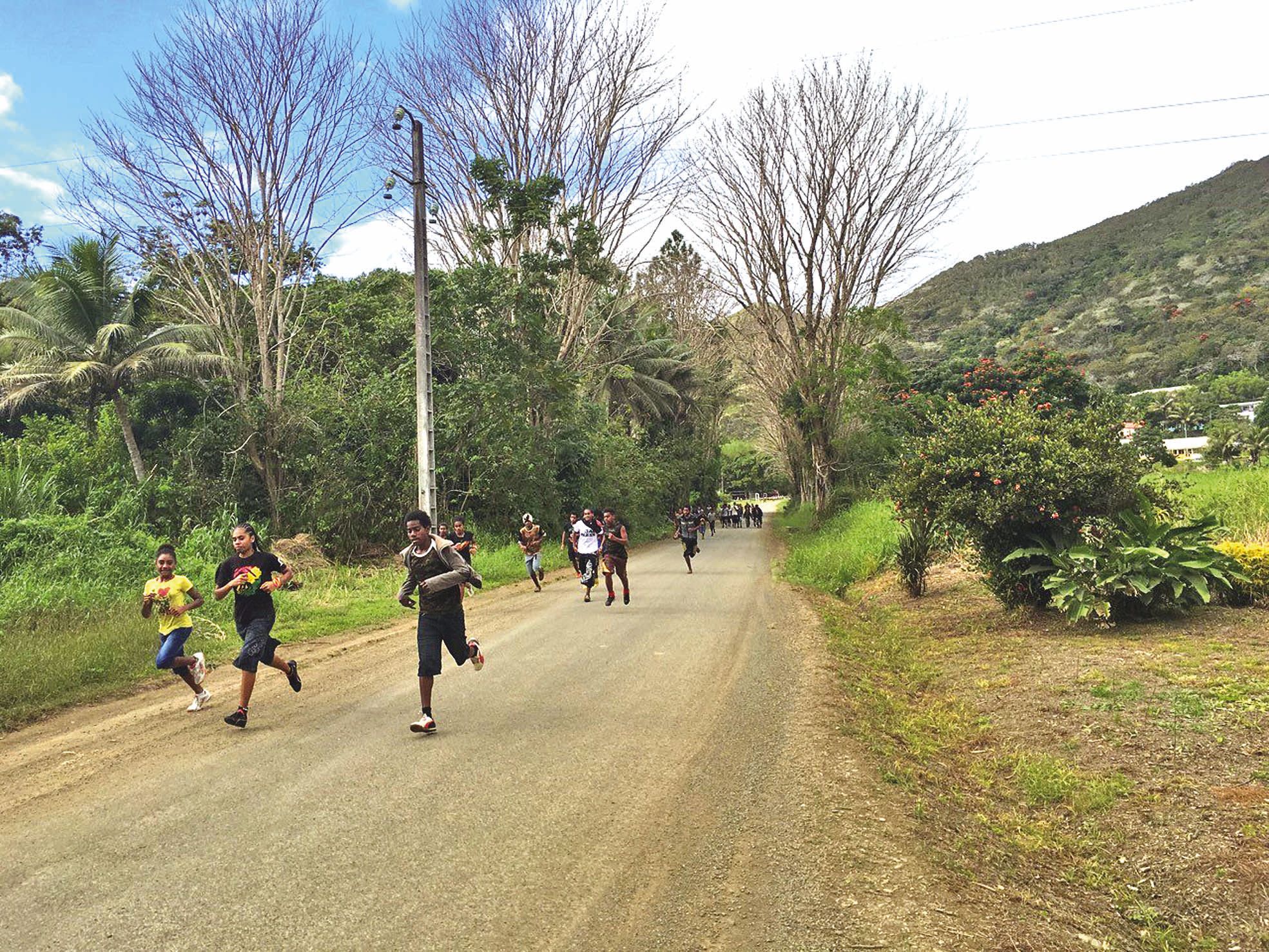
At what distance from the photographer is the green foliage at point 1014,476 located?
8906mm

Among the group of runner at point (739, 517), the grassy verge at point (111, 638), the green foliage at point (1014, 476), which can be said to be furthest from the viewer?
the group of runner at point (739, 517)

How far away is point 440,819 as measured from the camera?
4520 mm

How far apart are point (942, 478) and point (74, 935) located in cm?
905

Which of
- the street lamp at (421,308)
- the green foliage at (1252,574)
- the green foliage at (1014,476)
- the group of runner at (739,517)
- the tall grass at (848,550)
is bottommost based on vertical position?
the group of runner at (739,517)

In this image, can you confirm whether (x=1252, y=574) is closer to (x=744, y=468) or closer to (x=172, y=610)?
(x=172, y=610)

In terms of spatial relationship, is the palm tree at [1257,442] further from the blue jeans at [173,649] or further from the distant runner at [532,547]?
the blue jeans at [173,649]

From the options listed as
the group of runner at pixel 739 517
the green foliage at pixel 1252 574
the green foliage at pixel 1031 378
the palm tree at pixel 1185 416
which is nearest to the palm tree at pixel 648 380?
the group of runner at pixel 739 517

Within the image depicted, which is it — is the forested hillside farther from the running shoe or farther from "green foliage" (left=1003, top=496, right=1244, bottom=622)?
the running shoe

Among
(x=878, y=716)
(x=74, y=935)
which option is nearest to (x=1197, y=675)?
(x=878, y=716)

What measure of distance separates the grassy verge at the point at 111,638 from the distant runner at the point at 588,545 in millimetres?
3438

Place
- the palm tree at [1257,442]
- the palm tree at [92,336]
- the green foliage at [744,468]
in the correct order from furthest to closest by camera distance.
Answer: the green foliage at [744,468], the palm tree at [1257,442], the palm tree at [92,336]

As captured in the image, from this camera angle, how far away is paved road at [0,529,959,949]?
3.42 metres

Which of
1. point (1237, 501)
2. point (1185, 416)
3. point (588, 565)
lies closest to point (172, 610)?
point (588, 565)

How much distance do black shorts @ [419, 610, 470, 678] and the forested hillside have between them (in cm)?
9244
